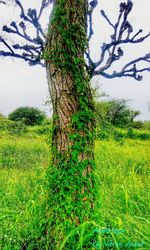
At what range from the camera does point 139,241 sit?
11.6 feet

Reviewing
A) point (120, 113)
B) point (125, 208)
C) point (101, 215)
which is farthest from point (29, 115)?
point (101, 215)

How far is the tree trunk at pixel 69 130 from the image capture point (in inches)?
148

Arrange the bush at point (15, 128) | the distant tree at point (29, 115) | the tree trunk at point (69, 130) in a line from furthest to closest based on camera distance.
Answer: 1. the distant tree at point (29, 115)
2. the bush at point (15, 128)
3. the tree trunk at point (69, 130)

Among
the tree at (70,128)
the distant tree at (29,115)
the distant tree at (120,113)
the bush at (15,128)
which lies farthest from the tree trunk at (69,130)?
the distant tree at (29,115)

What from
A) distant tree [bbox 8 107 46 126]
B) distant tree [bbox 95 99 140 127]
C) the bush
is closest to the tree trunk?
the bush

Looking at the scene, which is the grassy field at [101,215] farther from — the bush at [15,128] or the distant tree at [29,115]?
the distant tree at [29,115]

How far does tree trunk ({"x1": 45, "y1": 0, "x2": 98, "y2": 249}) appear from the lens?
12.3ft

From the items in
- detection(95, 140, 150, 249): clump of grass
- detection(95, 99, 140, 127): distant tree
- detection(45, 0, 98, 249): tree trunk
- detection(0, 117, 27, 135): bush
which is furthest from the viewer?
detection(95, 99, 140, 127): distant tree

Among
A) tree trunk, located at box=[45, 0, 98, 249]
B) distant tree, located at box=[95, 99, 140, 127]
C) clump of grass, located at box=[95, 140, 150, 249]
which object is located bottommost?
distant tree, located at box=[95, 99, 140, 127]

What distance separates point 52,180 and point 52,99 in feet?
2.56

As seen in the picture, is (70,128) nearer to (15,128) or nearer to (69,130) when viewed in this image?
(69,130)

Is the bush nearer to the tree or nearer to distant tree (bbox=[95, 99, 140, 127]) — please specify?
distant tree (bbox=[95, 99, 140, 127])

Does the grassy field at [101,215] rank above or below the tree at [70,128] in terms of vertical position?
below

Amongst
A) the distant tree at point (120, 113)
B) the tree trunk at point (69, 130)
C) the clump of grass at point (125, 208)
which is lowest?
the distant tree at point (120, 113)
